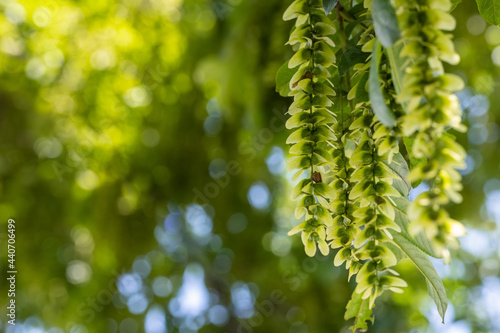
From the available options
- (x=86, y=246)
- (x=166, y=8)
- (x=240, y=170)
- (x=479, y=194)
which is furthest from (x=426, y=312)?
(x=166, y=8)

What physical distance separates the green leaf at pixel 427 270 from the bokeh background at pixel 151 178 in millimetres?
1540

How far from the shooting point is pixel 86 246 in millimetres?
3643

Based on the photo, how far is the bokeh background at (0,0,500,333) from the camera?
8.97 feet

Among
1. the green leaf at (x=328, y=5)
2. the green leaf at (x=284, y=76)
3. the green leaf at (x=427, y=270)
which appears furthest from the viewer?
the green leaf at (x=284, y=76)

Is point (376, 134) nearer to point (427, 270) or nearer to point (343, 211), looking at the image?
point (343, 211)

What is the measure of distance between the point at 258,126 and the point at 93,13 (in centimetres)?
164

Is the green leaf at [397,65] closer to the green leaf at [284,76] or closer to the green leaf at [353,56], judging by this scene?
the green leaf at [353,56]

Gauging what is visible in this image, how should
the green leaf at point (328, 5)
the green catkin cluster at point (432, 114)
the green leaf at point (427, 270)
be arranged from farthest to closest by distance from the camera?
1. the green leaf at point (427, 270)
2. the green leaf at point (328, 5)
3. the green catkin cluster at point (432, 114)

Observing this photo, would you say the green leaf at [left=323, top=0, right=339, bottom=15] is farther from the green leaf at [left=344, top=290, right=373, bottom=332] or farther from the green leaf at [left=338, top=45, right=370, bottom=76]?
the green leaf at [left=344, top=290, right=373, bottom=332]

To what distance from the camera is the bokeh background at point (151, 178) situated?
2.73 meters

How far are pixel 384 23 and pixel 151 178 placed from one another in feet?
7.99

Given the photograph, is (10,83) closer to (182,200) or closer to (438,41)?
(182,200)

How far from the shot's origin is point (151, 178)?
2.88 metres

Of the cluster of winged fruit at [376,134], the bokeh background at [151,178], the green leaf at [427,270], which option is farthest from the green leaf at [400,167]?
the bokeh background at [151,178]
